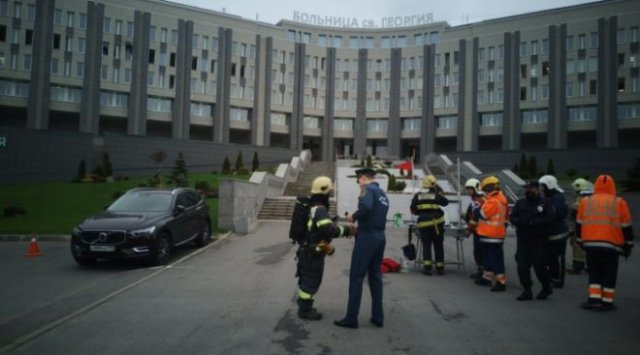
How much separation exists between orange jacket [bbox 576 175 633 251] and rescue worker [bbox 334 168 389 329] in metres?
3.16

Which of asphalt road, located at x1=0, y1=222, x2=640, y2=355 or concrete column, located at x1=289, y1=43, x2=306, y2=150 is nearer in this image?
asphalt road, located at x1=0, y1=222, x2=640, y2=355

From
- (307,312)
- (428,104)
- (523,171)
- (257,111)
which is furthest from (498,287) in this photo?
(428,104)

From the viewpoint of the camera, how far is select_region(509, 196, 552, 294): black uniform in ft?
23.3

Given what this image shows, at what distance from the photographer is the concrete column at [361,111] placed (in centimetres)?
5759

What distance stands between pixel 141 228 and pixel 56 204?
45.6 ft

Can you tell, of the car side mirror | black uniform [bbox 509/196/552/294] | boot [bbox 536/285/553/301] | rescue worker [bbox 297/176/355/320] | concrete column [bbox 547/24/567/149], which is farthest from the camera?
concrete column [bbox 547/24/567/149]

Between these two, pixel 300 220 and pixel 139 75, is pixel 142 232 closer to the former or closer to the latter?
pixel 300 220

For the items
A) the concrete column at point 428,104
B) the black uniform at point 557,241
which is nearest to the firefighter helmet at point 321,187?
the black uniform at point 557,241

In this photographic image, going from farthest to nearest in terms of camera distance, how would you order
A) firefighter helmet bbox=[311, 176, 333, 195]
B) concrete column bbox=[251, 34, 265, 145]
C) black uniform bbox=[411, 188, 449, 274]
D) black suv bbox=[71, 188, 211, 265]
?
Result: concrete column bbox=[251, 34, 265, 145]
black suv bbox=[71, 188, 211, 265]
black uniform bbox=[411, 188, 449, 274]
firefighter helmet bbox=[311, 176, 333, 195]

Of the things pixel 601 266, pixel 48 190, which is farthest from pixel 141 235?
pixel 48 190

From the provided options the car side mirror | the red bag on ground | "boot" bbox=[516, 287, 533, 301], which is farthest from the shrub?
"boot" bbox=[516, 287, 533, 301]

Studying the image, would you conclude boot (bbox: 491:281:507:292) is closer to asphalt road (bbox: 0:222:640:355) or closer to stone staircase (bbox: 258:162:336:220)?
asphalt road (bbox: 0:222:640:355)

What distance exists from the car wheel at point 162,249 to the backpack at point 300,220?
474 centimetres

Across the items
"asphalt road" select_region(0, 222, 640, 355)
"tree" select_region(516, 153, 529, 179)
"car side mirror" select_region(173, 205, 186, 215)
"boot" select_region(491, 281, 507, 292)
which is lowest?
"asphalt road" select_region(0, 222, 640, 355)
